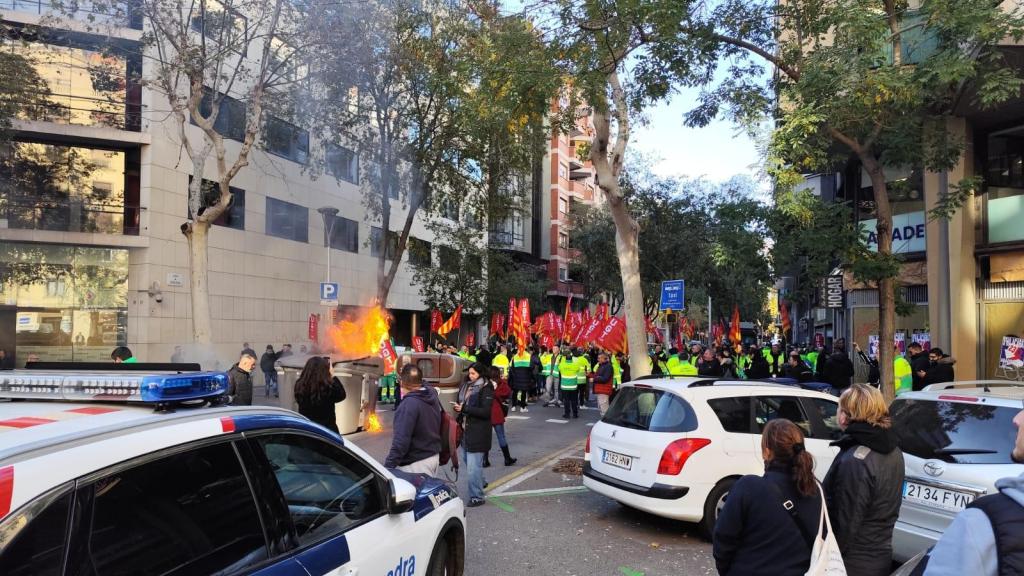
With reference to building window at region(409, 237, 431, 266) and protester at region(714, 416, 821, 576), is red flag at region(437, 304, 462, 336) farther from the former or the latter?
protester at region(714, 416, 821, 576)

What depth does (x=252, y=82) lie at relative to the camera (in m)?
22.9

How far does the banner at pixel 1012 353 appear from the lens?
1399 cm

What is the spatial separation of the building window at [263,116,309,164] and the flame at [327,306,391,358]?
5.98 m

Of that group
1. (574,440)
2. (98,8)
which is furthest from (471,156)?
(574,440)

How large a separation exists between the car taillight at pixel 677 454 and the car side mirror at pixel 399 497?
3157mm

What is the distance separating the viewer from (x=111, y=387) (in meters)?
2.67

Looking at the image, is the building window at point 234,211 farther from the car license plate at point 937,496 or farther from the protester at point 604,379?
the car license plate at point 937,496

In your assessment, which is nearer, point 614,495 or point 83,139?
point 614,495

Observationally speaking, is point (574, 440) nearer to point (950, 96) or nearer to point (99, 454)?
point (950, 96)

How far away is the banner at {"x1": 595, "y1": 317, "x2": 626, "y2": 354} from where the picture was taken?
16734 millimetres

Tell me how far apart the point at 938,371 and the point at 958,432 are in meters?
7.67

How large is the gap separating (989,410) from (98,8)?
18.0 m

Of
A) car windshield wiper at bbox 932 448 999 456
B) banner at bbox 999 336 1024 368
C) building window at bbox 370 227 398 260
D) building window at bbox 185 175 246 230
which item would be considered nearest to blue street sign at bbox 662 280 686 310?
banner at bbox 999 336 1024 368

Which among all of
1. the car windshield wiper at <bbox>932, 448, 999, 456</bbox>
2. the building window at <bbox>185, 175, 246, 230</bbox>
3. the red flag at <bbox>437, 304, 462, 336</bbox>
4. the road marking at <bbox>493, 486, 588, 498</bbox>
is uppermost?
the building window at <bbox>185, 175, 246, 230</bbox>
